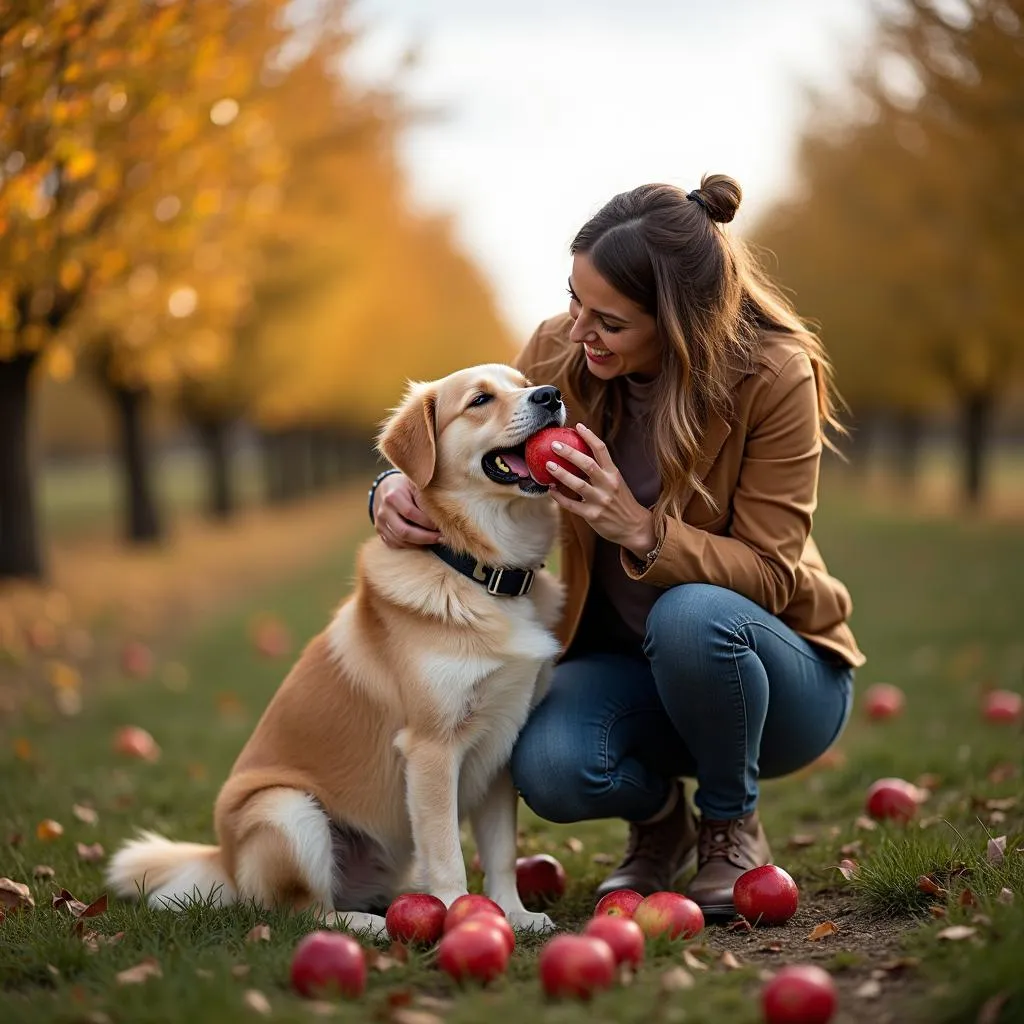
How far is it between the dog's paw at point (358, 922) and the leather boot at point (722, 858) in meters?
0.87

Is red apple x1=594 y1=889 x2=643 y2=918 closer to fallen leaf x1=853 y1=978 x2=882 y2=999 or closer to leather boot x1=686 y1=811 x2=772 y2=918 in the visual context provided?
leather boot x1=686 y1=811 x2=772 y2=918

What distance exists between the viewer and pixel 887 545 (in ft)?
44.6

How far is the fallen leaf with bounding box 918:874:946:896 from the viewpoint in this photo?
2.94m

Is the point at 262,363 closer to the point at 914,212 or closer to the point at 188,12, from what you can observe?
the point at 914,212

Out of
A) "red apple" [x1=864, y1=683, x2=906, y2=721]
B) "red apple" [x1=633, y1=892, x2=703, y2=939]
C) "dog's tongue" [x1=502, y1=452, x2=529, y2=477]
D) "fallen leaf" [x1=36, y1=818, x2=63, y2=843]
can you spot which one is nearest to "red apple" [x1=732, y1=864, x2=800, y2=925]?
"red apple" [x1=633, y1=892, x2=703, y2=939]

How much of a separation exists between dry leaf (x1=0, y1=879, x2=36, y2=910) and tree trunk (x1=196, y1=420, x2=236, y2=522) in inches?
613

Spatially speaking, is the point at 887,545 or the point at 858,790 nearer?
the point at 858,790

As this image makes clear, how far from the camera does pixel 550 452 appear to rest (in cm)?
315

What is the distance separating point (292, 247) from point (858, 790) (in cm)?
1086

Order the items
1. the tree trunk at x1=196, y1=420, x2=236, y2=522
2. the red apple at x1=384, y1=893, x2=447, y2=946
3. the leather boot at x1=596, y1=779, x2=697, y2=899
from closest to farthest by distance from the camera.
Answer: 1. the red apple at x1=384, y1=893, x2=447, y2=946
2. the leather boot at x1=596, y1=779, x2=697, y2=899
3. the tree trunk at x1=196, y1=420, x2=236, y2=522

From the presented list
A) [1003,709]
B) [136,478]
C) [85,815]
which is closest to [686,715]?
[85,815]

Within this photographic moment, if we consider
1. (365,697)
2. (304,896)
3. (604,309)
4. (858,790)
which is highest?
(604,309)

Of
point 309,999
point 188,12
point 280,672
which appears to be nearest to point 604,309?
point 309,999

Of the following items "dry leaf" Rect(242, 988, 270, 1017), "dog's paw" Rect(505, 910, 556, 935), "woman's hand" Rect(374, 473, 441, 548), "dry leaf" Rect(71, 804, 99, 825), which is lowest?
"dog's paw" Rect(505, 910, 556, 935)
